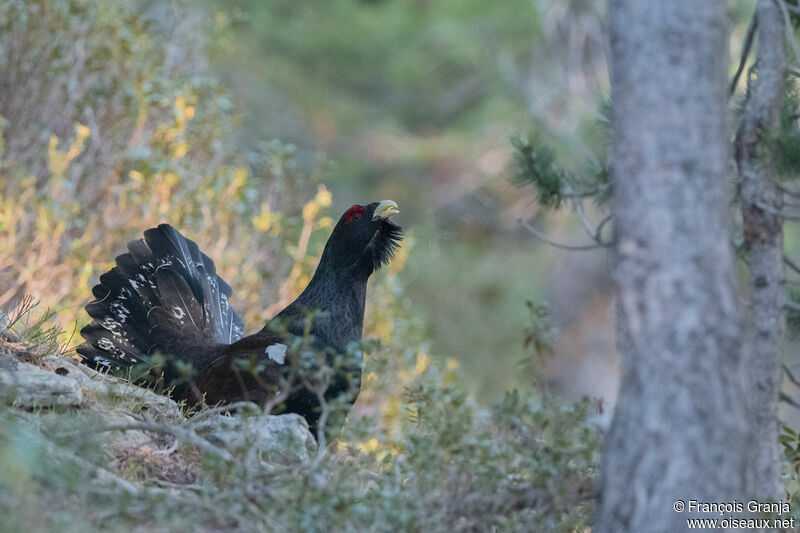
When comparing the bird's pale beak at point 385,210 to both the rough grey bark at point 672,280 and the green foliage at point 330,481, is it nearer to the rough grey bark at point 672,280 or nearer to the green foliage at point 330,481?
the green foliage at point 330,481

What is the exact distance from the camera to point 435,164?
1318 centimetres

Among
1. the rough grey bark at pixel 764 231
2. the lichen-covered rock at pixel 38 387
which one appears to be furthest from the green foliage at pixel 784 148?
the lichen-covered rock at pixel 38 387

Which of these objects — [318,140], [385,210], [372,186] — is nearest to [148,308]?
[385,210]

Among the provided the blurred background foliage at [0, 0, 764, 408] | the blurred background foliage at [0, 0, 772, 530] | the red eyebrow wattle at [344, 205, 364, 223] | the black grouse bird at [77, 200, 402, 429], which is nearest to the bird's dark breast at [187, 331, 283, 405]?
the black grouse bird at [77, 200, 402, 429]

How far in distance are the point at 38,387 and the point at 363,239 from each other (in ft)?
5.94

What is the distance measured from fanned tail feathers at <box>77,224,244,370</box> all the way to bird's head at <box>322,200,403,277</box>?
76 cm

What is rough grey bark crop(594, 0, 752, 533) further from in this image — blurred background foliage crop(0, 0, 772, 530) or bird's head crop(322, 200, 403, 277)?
bird's head crop(322, 200, 403, 277)

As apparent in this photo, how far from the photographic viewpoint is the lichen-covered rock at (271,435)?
9.55ft

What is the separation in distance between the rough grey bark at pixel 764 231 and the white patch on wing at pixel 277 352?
1.91 metres

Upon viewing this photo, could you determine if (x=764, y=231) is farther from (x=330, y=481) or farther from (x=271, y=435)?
(x=271, y=435)

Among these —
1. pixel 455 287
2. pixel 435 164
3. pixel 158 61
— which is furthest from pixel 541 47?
pixel 158 61

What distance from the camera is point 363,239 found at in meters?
4.50

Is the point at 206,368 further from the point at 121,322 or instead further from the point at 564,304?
the point at 564,304

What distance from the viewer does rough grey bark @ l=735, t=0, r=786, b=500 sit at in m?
3.13
